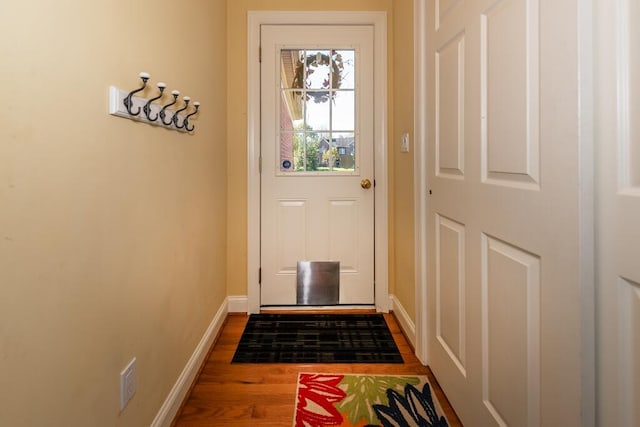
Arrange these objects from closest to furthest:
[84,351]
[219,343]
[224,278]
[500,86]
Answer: [84,351] < [500,86] < [219,343] < [224,278]

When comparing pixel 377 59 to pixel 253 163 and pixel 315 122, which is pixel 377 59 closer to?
pixel 315 122

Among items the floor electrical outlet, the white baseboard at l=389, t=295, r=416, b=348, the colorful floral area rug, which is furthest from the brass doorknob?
the floor electrical outlet

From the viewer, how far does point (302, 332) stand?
2.31m

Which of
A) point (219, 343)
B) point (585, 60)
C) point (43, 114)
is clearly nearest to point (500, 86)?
point (585, 60)

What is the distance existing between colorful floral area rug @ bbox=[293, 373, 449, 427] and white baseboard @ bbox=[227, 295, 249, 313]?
90cm

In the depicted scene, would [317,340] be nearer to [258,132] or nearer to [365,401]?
[365,401]

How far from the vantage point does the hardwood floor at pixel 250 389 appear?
1.52 m

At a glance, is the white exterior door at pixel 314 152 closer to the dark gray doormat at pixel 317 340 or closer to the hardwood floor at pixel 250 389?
the dark gray doormat at pixel 317 340

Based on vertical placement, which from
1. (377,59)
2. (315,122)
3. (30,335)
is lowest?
(30,335)

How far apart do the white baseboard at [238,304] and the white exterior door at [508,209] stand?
1.42m

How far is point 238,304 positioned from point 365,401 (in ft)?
4.16

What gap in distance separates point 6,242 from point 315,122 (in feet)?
6.91

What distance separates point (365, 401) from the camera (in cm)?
163

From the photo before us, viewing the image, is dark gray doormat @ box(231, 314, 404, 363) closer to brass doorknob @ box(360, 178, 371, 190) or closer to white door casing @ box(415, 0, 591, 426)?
white door casing @ box(415, 0, 591, 426)
